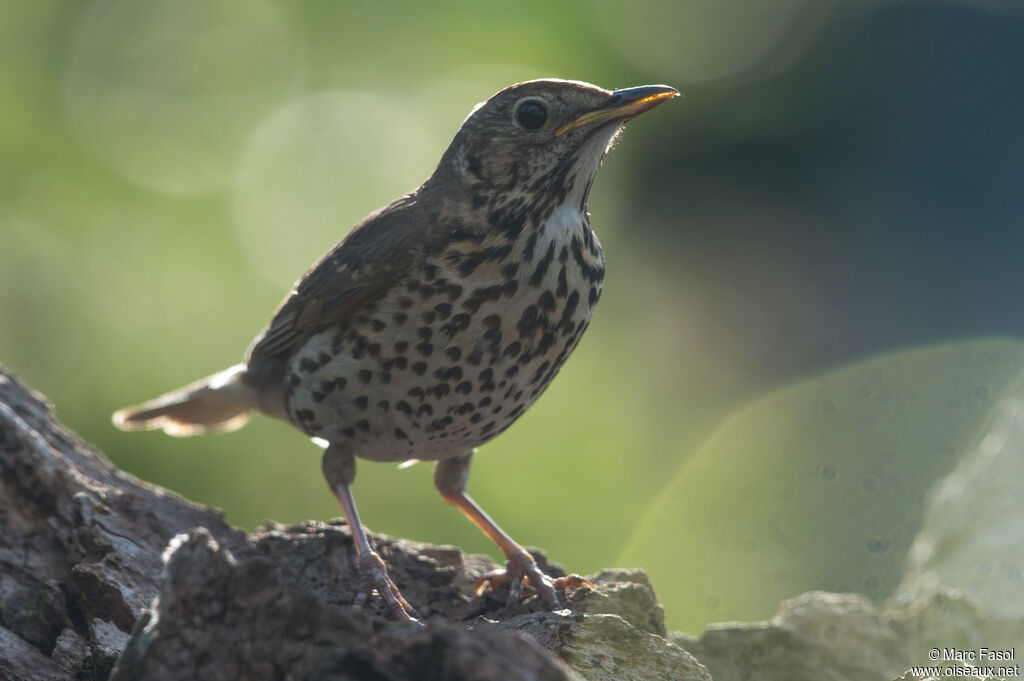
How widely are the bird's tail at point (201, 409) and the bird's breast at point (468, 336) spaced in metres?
1.15

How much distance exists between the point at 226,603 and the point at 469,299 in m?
1.72

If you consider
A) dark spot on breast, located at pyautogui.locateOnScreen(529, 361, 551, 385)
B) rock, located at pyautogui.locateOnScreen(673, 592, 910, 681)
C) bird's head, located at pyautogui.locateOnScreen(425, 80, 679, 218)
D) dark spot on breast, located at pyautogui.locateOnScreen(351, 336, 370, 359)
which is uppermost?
bird's head, located at pyautogui.locateOnScreen(425, 80, 679, 218)

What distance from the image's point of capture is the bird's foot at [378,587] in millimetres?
3758

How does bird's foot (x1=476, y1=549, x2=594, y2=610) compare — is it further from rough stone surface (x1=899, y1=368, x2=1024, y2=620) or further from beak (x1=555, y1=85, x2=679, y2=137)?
beak (x1=555, y1=85, x2=679, y2=137)

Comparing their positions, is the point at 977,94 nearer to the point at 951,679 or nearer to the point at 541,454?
the point at 541,454

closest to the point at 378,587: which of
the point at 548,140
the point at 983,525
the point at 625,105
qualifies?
the point at 548,140

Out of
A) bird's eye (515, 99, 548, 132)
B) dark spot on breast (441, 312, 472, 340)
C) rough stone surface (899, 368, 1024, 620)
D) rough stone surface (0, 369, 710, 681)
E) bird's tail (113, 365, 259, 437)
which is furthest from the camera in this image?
bird's tail (113, 365, 259, 437)

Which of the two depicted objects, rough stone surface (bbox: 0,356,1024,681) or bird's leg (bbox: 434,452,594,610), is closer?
rough stone surface (bbox: 0,356,1024,681)

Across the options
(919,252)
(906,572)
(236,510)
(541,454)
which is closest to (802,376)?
(919,252)

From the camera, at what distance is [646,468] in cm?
770

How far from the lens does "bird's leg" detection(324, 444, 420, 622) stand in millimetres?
3791

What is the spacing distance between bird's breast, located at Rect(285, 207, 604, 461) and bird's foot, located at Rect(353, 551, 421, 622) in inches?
19.0

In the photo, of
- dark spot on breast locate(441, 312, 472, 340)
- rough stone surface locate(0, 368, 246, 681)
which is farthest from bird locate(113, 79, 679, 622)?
rough stone surface locate(0, 368, 246, 681)

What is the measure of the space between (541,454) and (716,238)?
3.59m
